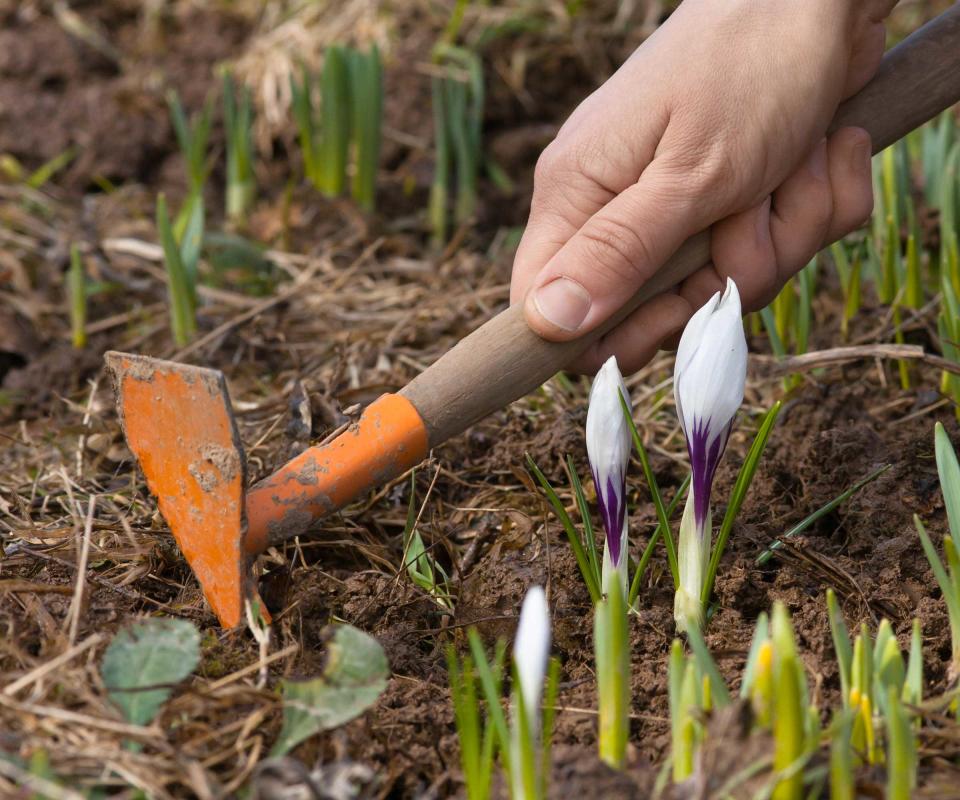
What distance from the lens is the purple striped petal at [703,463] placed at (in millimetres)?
1521

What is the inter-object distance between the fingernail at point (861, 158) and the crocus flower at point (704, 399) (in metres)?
0.54

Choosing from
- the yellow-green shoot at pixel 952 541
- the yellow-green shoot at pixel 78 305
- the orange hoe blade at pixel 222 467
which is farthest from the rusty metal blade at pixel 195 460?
the yellow-green shoot at pixel 78 305

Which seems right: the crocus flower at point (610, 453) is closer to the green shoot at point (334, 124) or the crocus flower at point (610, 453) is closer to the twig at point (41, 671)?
the twig at point (41, 671)

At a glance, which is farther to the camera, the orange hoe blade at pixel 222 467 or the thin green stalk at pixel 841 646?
the orange hoe blade at pixel 222 467

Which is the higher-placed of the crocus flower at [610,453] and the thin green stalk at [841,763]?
the crocus flower at [610,453]

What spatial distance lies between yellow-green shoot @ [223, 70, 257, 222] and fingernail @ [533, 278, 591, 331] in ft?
6.66

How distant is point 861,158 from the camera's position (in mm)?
1907

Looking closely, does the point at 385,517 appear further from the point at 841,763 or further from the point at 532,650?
the point at 841,763

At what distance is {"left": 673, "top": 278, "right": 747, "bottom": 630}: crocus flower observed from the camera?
1.45 meters

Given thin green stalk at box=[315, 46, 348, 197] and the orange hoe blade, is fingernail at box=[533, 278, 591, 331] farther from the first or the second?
thin green stalk at box=[315, 46, 348, 197]

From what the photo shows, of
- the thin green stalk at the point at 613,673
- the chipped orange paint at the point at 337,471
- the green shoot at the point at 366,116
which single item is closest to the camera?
the thin green stalk at the point at 613,673

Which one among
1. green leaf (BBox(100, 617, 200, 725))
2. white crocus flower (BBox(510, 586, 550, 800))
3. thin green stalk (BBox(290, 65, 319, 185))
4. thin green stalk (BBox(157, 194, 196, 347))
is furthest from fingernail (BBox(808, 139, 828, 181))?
A: thin green stalk (BBox(290, 65, 319, 185))

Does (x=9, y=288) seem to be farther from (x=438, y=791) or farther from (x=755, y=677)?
(x=755, y=677)

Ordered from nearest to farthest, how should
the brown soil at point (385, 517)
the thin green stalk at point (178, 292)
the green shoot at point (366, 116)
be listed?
1. the brown soil at point (385, 517)
2. the thin green stalk at point (178, 292)
3. the green shoot at point (366, 116)
